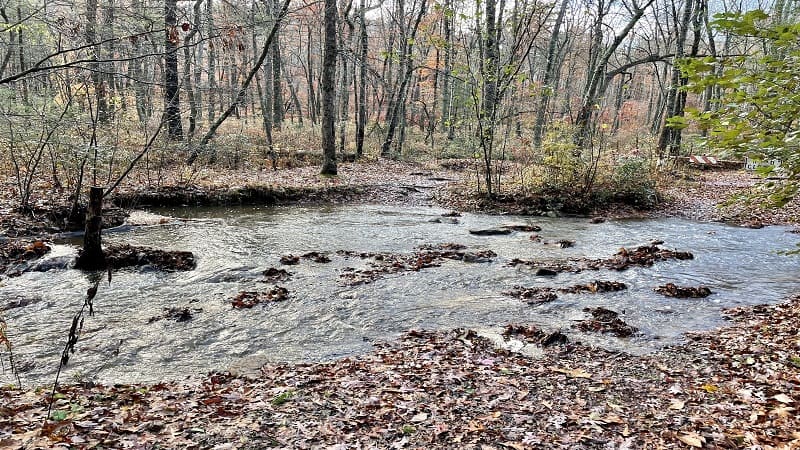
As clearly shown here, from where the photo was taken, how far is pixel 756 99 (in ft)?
12.3

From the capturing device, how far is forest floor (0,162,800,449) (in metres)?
3.65

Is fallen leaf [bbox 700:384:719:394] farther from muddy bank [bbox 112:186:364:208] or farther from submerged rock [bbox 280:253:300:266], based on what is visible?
muddy bank [bbox 112:186:364:208]

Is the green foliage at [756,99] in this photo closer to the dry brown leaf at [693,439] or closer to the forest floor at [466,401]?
the forest floor at [466,401]

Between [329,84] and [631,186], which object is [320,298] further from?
[631,186]

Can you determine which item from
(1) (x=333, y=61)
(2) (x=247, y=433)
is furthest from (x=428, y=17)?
(2) (x=247, y=433)

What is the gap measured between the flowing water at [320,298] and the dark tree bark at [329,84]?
242 inches

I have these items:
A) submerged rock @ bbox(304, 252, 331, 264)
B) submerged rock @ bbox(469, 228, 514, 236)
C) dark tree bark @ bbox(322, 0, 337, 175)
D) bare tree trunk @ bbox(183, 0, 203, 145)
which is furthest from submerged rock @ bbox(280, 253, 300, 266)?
dark tree bark @ bbox(322, 0, 337, 175)

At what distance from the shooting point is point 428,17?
30.3m

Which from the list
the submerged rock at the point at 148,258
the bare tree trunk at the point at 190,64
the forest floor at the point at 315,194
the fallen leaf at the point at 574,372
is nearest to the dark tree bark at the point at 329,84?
the forest floor at the point at 315,194

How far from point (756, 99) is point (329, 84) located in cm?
1477

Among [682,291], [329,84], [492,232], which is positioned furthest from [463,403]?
[329,84]

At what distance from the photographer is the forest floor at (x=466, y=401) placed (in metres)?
3.65

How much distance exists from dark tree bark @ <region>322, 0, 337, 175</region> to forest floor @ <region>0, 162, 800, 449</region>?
485 inches

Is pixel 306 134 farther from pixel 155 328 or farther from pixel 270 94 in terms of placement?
pixel 155 328
